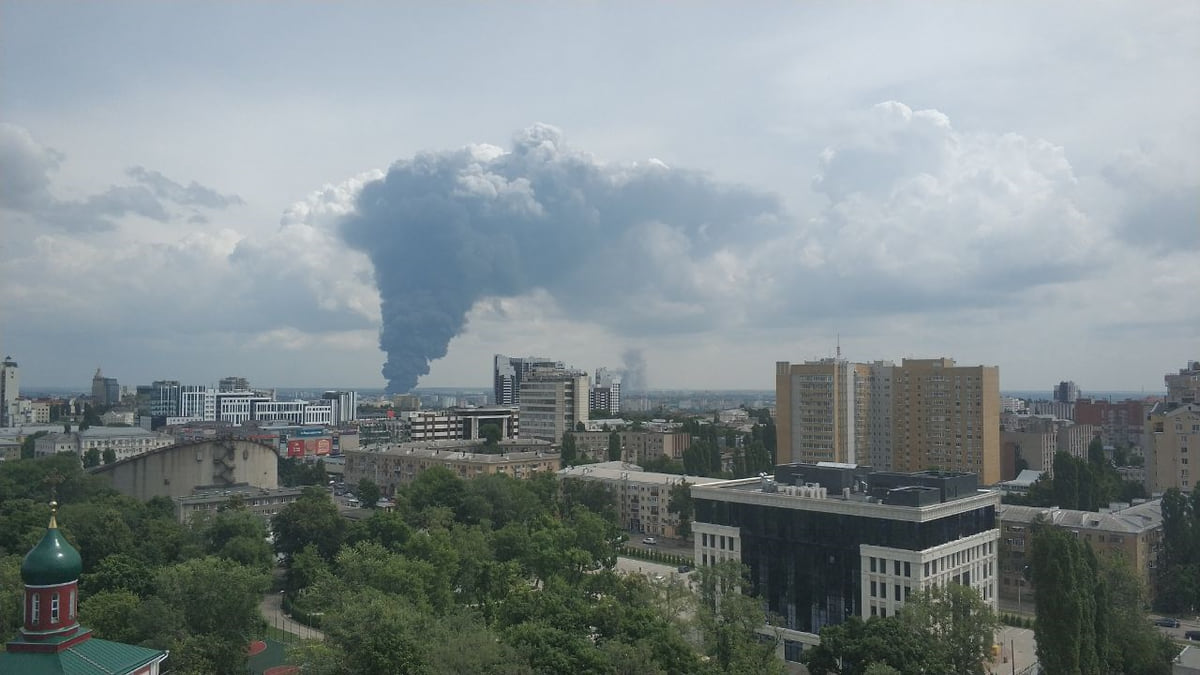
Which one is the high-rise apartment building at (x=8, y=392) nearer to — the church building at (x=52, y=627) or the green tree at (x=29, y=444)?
the green tree at (x=29, y=444)

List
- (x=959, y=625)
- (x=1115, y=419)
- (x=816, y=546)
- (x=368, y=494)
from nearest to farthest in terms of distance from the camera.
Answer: (x=959, y=625) < (x=816, y=546) < (x=368, y=494) < (x=1115, y=419)

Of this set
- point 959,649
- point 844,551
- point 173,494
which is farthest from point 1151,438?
point 173,494

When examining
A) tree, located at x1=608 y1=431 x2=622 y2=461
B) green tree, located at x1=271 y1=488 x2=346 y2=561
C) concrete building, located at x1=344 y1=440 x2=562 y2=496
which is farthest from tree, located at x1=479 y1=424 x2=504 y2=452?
green tree, located at x1=271 y1=488 x2=346 y2=561

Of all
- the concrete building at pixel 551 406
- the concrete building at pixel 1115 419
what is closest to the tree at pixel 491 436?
the concrete building at pixel 551 406

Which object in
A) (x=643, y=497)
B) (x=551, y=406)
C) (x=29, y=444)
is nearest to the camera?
(x=643, y=497)

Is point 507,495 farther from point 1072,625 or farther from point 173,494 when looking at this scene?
point 1072,625

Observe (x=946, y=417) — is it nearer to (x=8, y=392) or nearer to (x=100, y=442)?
A: (x=100, y=442)

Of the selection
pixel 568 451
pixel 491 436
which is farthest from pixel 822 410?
pixel 491 436
